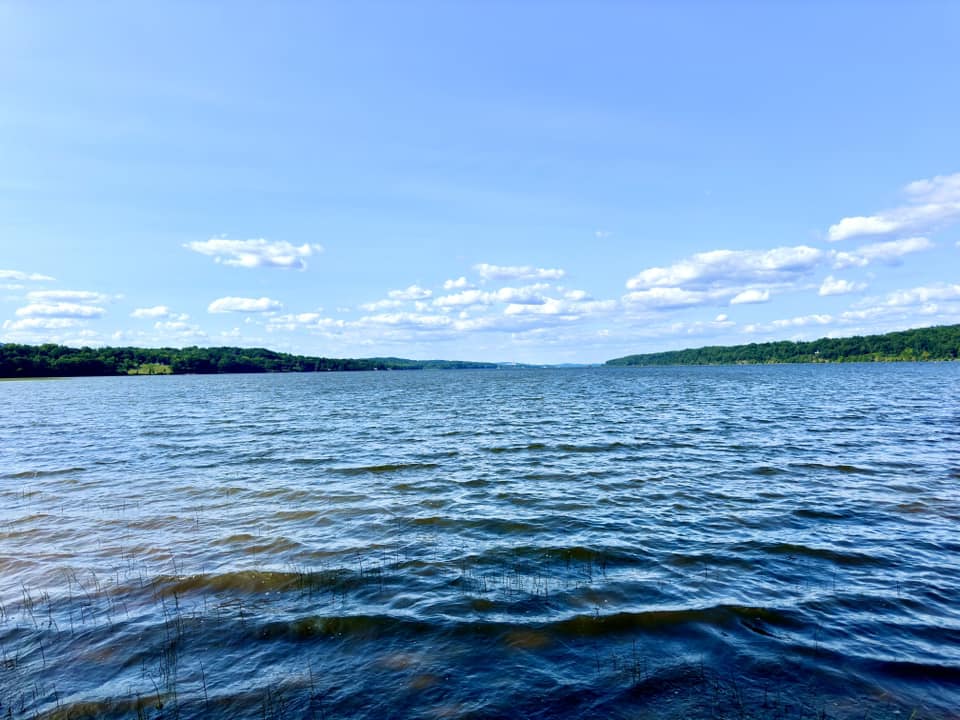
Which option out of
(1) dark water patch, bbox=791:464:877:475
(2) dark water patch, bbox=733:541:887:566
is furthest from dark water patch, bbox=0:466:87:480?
(1) dark water patch, bbox=791:464:877:475

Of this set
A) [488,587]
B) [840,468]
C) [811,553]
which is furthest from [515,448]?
[488,587]

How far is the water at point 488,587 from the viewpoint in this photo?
776 centimetres

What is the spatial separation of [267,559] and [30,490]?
15171 mm

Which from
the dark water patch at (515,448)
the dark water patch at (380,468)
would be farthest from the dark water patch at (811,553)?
the dark water patch at (515,448)

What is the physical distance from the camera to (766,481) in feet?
67.4

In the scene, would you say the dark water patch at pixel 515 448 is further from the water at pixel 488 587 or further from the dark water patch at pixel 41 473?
the dark water patch at pixel 41 473

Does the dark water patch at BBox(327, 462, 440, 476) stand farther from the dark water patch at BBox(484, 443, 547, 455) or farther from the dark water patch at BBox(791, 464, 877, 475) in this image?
the dark water patch at BBox(791, 464, 877, 475)

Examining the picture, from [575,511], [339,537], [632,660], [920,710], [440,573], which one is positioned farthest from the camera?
[575,511]

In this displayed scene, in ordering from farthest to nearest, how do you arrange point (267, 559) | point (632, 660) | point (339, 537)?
1. point (339, 537)
2. point (267, 559)
3. point (632, 660)

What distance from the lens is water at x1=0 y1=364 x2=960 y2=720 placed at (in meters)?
7.76

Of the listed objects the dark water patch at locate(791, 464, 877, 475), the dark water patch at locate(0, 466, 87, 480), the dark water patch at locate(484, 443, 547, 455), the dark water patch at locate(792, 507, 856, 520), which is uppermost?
the dark water patch at locate(0, 466, 87, 480)

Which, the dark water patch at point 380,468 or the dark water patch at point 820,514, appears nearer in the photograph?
the dark water patch at point 820,514

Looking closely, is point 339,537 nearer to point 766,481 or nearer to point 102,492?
point 102,492

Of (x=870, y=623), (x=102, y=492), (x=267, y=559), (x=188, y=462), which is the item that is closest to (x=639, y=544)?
(x=870, y=623)
